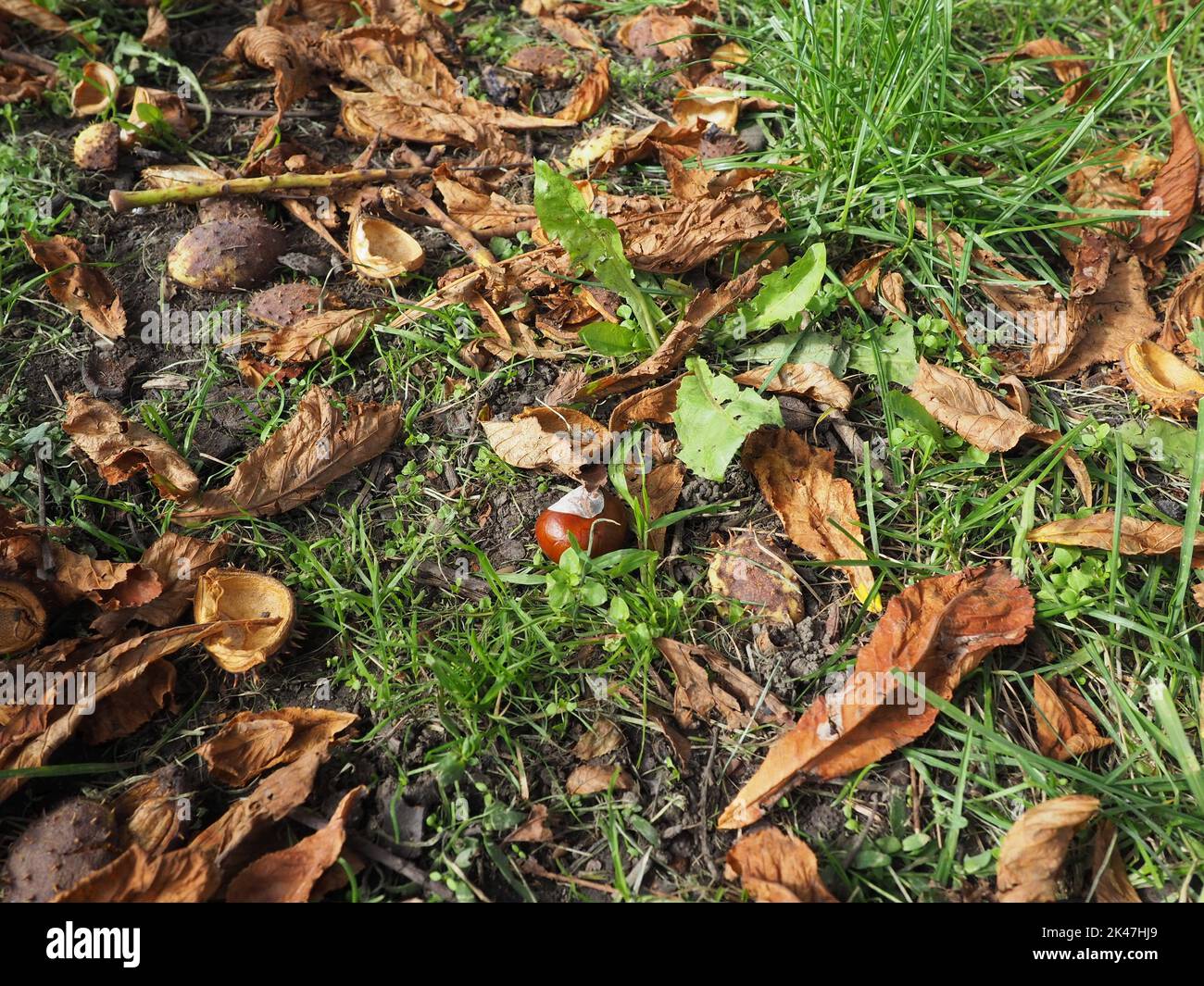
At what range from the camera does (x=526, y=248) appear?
2.83m

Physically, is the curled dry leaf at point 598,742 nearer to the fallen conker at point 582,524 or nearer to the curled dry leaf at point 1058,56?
the fallen conker at point 582,524

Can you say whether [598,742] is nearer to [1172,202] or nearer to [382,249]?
[382,249]

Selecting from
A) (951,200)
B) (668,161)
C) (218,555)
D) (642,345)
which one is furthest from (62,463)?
(951,200)

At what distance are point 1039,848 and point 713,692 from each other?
0.72m

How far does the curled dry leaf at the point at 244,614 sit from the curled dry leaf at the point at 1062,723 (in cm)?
173

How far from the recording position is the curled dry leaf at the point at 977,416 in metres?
2.37

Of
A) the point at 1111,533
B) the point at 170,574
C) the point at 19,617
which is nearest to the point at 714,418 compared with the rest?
the point at 1111,533

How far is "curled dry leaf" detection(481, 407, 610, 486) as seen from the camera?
7.69ft

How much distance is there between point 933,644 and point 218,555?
1.73 metres

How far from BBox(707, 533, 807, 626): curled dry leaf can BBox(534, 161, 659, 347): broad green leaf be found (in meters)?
0.65

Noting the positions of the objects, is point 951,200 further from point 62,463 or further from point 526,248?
point 62,463

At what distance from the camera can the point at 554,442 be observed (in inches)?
93.4

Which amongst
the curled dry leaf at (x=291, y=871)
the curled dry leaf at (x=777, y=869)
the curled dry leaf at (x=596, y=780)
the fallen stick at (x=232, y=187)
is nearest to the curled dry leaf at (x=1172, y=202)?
the curled dry leaf at (x=777, y=869)

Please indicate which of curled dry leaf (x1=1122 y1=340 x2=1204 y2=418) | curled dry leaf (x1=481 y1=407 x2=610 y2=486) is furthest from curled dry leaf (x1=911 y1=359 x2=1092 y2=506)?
curled dry leaf (x1=481 y1=407 x2=610 y2=486)
